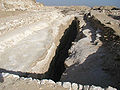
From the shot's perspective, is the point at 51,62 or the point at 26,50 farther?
the point at 51,62

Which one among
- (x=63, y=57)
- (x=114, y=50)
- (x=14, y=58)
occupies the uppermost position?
(x=114, y=50)

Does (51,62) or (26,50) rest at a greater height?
(26,50)

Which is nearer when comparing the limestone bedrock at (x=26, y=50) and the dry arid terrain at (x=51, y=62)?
the dry arid terrain at (x=51, y=62)

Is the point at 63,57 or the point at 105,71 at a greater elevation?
the point at 105,71

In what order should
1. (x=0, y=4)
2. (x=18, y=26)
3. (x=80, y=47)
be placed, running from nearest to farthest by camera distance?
1. (x=80, y=47)
2. (x=18, y=26)
3. (x=0, y=4)

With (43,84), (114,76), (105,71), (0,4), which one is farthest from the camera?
(0,4)

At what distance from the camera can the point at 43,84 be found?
363 centimetres

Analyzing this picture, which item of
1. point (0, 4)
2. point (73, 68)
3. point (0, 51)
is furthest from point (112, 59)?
point (0, 4)

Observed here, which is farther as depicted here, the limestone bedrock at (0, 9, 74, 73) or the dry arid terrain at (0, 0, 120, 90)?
the limestone bedrock at (0, 9, 74, 73)

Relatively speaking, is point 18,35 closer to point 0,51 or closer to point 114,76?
point 0,51

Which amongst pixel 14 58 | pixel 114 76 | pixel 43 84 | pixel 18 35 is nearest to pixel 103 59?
pixel 114 76

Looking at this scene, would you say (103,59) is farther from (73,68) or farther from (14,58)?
(14,58)

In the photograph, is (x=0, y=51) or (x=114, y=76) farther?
(x=0, y=51)

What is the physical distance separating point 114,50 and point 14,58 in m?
4.12
